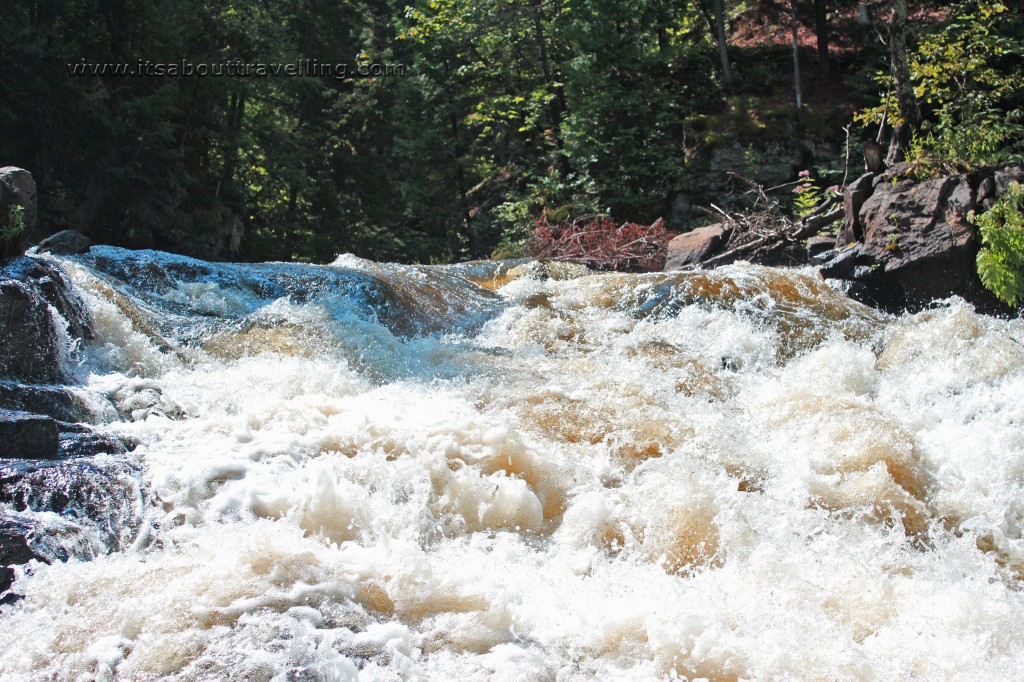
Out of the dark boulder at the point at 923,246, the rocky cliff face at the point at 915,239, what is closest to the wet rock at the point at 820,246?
the rocky cliff face at the point at 915,239

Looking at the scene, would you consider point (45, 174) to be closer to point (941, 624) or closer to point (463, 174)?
point (463, 174)

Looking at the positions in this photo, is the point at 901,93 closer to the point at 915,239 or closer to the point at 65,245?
the point at 915,239

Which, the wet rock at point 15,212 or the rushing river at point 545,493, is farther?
the wet rock at point 15,212

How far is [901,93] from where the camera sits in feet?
34.9

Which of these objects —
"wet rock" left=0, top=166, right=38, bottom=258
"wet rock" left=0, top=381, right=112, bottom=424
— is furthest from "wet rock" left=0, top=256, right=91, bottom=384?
"wet rock" left=0, top=381, right=112, bottom=424

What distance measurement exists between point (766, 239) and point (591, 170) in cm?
706

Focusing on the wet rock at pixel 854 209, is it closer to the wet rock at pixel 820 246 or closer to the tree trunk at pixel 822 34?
the wet rock at pixel 820 246

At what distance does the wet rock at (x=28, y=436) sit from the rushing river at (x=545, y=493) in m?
0.43

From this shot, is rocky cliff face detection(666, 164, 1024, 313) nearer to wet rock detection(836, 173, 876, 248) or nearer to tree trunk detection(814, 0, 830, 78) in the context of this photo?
wet rock detection(836, 173, 876, 248)

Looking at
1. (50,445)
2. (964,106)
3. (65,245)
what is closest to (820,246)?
(964,106)

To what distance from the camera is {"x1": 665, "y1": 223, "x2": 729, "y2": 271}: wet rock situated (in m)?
11.1

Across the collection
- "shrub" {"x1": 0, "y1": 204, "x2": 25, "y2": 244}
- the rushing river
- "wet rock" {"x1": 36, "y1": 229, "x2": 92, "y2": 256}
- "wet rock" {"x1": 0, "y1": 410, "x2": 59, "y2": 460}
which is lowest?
the rushing river

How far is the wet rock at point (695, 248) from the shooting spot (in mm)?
11141

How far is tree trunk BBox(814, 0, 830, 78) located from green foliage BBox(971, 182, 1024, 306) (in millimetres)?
11522
